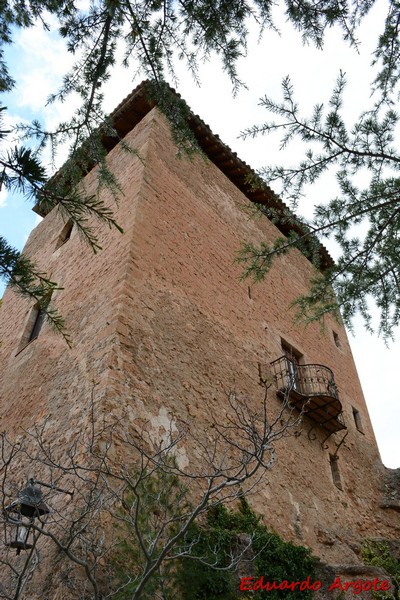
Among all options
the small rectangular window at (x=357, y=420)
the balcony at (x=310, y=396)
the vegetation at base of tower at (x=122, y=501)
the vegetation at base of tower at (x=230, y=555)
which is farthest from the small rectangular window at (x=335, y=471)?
the vegetation at base of tower at (x=230, y=555)

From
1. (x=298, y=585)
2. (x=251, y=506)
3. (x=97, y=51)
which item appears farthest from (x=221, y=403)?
(x=97, y=51)

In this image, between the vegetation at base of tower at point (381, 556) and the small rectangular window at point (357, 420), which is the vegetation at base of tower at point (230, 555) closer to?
the vegetation at base of tower at point (381, 556)

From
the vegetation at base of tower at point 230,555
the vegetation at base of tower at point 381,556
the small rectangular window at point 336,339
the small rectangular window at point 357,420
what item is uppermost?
the small rectangular window at point 336,339

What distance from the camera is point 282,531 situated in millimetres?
6406

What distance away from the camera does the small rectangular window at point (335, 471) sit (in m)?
8.56

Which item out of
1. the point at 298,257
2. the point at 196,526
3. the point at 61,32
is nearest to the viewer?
the point at 61,32

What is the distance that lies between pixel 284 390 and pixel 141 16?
5996mm

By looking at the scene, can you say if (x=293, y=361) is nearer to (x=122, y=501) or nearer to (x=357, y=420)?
(x=357, y=420)

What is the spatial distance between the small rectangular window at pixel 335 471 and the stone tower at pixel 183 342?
2cm

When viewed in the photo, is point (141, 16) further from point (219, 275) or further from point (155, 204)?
point (219, 275)

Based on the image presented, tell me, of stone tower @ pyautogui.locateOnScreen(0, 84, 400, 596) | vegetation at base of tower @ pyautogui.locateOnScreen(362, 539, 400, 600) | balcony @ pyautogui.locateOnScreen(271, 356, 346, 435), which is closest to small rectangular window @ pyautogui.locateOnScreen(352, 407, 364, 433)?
stone tower @ pyautogui.locateOnScreen(0, 84, 400, 596)

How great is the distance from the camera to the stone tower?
6.10 metres

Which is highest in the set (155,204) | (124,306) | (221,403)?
(155,204)

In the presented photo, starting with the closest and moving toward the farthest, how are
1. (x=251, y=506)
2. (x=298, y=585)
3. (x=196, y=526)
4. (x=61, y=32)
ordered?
1. (x=61, y=32)
2. (x=196, y=526)
3. (x=298, y=585)
4. (x=251, y=506)
